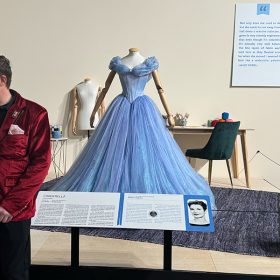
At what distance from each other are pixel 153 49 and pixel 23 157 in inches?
183

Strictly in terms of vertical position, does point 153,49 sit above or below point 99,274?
above

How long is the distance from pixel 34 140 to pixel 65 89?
466 centimetres

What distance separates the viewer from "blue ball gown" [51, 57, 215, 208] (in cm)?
332

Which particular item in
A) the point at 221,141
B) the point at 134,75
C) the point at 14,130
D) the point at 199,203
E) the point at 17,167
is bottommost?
the point at 221,141

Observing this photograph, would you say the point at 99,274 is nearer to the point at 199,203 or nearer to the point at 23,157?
the point at 199,203

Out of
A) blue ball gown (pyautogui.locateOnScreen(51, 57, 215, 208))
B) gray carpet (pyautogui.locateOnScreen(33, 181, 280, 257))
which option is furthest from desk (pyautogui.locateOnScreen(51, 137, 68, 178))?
gray carpet (pyautogui.locateOnScreen(33, 181, 280, 257))

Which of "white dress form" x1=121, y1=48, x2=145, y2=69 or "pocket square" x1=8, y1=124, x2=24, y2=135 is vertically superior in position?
"white dress form" x1=121, y1=48, x2=145, y2=69

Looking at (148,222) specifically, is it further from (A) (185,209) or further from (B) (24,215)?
(B) (24,215)

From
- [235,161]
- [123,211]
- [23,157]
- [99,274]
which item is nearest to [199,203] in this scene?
[123,211]

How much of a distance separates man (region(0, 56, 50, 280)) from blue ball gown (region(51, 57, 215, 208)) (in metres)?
1.73

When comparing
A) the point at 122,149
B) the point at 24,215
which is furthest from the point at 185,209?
the point at 122,149

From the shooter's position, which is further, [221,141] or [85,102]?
[85,102]

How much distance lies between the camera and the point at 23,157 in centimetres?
153

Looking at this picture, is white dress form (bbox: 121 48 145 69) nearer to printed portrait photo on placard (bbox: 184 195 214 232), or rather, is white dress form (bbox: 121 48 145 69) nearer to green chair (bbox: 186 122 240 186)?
green chair (bbox: 186 122 240 186)
